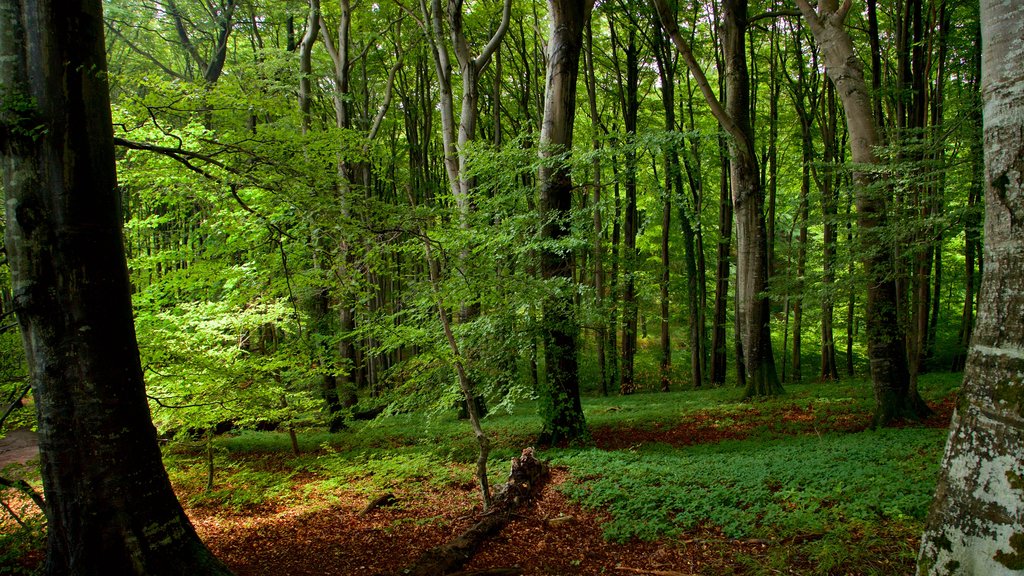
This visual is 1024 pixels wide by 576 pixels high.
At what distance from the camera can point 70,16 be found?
267 centimetres

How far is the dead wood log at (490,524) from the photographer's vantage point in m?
3.84

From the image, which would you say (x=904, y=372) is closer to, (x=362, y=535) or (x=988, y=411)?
(x=988, y=411)

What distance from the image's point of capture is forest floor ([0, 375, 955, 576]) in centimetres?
370

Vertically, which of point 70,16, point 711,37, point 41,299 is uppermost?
point 711,37

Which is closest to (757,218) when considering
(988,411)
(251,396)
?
(988,411)

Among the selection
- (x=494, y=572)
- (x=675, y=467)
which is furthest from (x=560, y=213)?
(x=494, y=572)

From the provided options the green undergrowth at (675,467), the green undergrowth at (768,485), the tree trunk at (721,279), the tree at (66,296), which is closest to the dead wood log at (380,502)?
the green undergrowth at (675,467)

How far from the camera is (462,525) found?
199 inches

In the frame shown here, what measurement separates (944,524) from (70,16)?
517 centimetres

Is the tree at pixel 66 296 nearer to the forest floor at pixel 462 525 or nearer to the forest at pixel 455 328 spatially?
the forest at pixel 455 328

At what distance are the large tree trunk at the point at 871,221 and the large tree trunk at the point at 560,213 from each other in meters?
3.62

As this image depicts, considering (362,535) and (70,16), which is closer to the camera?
(70,16)

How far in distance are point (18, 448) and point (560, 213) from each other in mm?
13941

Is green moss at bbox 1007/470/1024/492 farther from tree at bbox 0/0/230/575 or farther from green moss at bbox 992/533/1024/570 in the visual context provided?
tree at bbox 0/0/230/575
